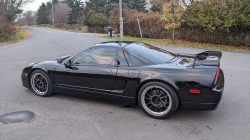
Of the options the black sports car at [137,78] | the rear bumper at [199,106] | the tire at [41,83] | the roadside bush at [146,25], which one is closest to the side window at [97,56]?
the black sports car at [137,78]

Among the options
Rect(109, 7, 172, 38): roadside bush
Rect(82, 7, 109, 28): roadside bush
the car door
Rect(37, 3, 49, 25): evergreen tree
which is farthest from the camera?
Rect(37, 3, 49, 25): evergreen tree

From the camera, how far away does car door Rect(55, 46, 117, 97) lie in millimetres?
3982

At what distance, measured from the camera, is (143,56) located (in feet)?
12.9

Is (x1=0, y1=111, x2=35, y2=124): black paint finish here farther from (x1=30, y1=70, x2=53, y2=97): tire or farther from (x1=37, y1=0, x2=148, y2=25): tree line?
(x1=37, y1=0, x2=148, y2=25): tree line

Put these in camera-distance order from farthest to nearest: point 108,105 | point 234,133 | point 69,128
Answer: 1. point 108,105
2. point 69,128
3. point 234,133

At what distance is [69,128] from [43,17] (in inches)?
3344

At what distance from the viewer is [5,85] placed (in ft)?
18.4

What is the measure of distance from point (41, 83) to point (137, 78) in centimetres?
249

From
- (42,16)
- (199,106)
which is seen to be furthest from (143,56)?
(42,16)

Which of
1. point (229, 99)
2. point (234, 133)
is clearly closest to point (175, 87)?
point (234, 133)

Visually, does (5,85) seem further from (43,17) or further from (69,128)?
(43,17)

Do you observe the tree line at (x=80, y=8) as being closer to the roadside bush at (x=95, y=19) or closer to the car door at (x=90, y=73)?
the roadside bush at (x=95, y=19)

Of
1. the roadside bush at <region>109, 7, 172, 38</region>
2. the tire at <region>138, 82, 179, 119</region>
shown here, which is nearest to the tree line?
the roadside bush at <region>109, 7, 172, 38</region>

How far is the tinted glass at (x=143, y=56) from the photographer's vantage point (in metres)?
3.83
